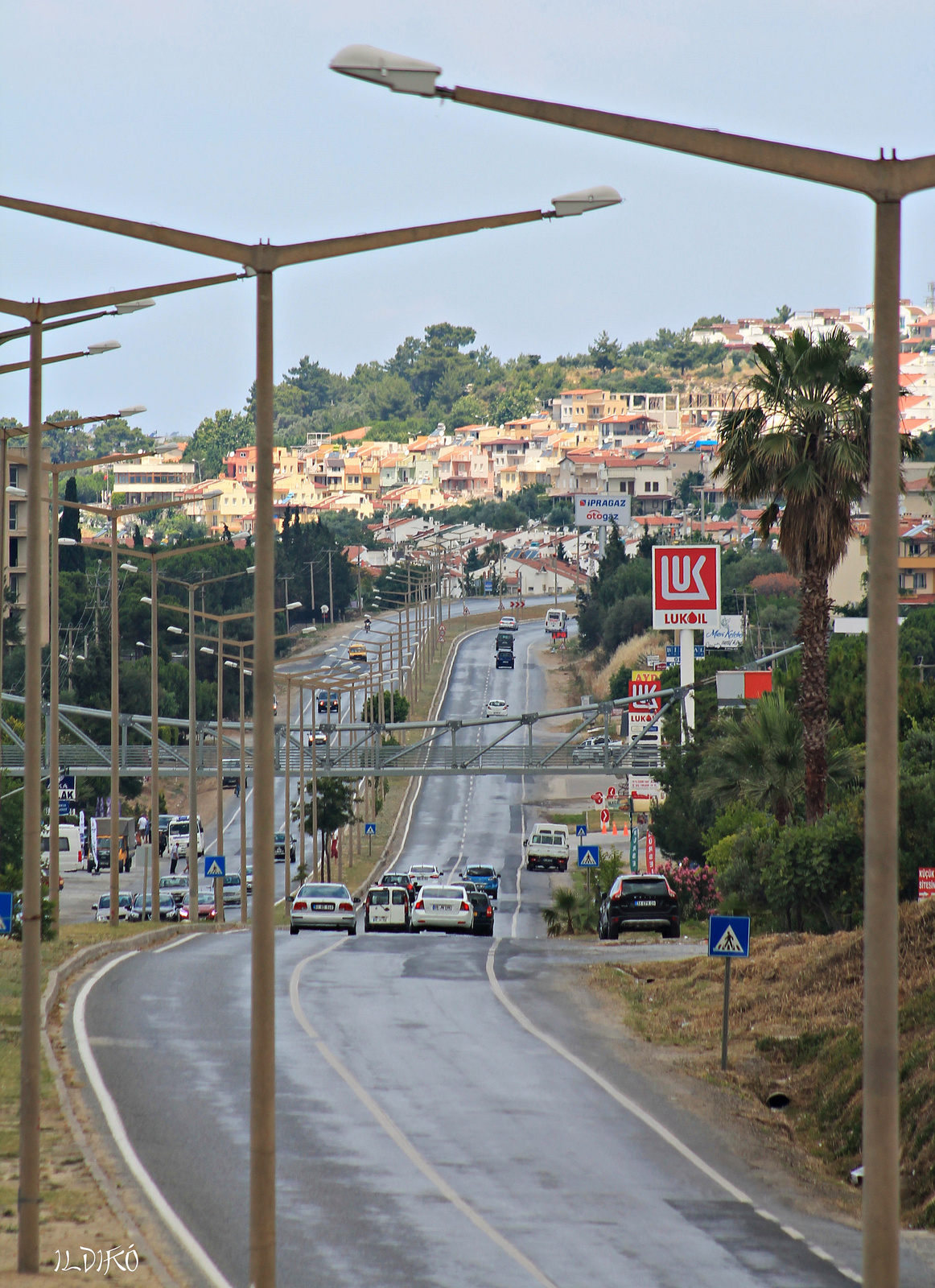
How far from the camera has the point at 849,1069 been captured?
21328mm

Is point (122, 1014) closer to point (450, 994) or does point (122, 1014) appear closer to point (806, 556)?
point (450, 994)

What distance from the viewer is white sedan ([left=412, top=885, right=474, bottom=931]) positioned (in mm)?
43469

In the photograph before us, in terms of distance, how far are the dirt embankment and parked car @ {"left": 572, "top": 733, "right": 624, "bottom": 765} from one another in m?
50.6

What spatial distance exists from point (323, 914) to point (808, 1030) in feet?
68.1

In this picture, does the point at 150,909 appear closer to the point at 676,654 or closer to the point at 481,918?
the point at 481,918

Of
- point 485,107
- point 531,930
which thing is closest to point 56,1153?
point 485,107

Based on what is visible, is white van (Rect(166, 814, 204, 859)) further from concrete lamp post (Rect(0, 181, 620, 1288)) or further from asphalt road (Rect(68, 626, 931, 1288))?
concrete lamp post (Rect(0, 181, 620, 1288))

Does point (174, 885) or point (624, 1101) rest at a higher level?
point (624, 1101)

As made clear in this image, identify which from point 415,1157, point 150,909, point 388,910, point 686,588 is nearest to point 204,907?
point 150,909

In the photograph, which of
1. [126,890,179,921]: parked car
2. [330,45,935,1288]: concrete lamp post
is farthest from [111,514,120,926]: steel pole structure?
[330,45,935,1288]: concrete lamp post

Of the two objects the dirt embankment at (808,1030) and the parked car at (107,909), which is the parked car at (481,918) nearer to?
the dirt embankment at (808,1030)

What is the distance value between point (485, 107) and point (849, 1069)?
14.9 meters

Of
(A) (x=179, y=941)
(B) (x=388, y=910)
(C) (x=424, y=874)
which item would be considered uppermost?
(A) (x=179, y=941)

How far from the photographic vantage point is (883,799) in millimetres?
9328
